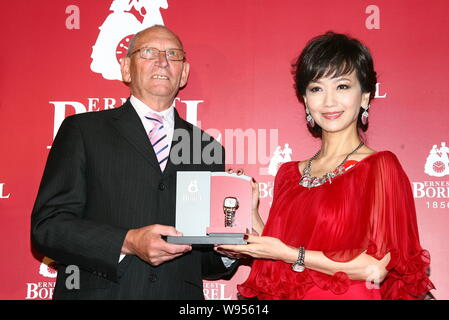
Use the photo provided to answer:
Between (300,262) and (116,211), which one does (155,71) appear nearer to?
(116,211)

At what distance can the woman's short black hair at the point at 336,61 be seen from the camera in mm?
2350

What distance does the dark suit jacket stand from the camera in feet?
6.93

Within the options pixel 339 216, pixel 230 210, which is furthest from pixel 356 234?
pixel 230 210

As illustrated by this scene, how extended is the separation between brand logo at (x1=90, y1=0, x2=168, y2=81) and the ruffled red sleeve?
4.93 feet

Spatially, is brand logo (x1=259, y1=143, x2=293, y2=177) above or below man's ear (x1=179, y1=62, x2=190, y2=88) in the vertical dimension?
below

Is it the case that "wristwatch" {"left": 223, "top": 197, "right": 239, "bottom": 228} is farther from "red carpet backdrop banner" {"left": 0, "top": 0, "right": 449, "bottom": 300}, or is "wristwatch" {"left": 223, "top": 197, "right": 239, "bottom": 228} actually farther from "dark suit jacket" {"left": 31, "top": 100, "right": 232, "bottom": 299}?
"red carpet backdrop banner" {"left": 0, "top": 0, "right": 449, "bottom": 300}

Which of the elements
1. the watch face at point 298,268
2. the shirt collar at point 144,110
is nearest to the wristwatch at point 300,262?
the watch face at point 298,268

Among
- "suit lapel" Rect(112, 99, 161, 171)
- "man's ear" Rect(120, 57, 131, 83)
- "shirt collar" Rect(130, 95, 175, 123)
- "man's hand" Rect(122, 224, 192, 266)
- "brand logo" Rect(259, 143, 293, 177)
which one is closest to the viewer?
"man's hand" Rect(122, 224, 192, 266)

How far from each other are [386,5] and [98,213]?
6.16ft

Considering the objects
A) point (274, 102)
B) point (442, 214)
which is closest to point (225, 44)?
point (274, 102)

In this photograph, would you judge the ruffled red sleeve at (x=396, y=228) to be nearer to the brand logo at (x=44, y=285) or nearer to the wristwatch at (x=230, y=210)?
the wristwatch at (x=230, y=210)

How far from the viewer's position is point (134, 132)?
2.35 meters

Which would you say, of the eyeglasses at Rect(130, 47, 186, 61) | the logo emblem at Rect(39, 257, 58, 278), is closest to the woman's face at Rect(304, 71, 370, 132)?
the eyeglasses at Rect(130, 47, 186, 61)
